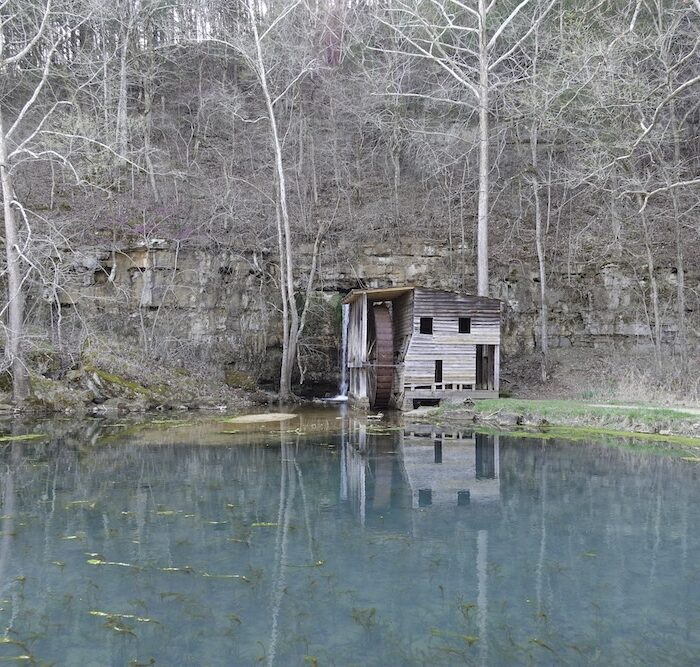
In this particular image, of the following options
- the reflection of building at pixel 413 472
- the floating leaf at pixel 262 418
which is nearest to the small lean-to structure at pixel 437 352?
the floating leaf at pixel 262 418

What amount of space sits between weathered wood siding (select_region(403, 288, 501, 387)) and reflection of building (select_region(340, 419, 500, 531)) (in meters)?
4.88

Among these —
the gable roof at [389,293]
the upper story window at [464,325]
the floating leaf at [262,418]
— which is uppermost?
the gable roof at [389,293]

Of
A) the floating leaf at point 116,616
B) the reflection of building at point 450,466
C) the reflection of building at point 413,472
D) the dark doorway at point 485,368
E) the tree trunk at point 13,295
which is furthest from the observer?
the dark doorway at point 485,368

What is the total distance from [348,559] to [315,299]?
19400mm

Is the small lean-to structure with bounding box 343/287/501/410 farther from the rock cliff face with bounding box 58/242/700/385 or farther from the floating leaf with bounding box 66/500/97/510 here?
the floating leaf with bounding box 66/500/97/510

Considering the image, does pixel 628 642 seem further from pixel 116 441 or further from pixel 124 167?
pixel 124 167

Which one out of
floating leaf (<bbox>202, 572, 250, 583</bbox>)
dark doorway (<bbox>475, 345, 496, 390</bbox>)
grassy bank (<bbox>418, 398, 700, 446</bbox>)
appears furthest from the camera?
dark doorway (<bbox>475, 345, 496, 390</bbox>)

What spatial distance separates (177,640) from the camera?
4.73 m

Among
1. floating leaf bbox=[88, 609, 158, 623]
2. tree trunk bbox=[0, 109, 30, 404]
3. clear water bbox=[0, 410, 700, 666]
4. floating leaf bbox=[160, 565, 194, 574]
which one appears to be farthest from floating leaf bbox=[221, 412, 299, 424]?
floating leaf bbox=[88, 609, 158, 623]

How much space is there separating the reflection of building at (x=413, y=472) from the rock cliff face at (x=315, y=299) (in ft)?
34.0

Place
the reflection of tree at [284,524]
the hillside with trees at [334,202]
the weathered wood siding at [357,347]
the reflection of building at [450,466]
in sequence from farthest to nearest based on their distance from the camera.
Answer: the hillside with trees at [334,202]
the weathered wood siding at [357,347]
the reflection of building at [450,466]
the reflection of tree at [284,524]

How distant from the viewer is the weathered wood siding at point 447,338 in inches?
785

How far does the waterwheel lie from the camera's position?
782 inches

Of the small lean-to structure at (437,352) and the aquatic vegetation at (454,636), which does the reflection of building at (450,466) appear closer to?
the aquatic vegetation at (454,636)
